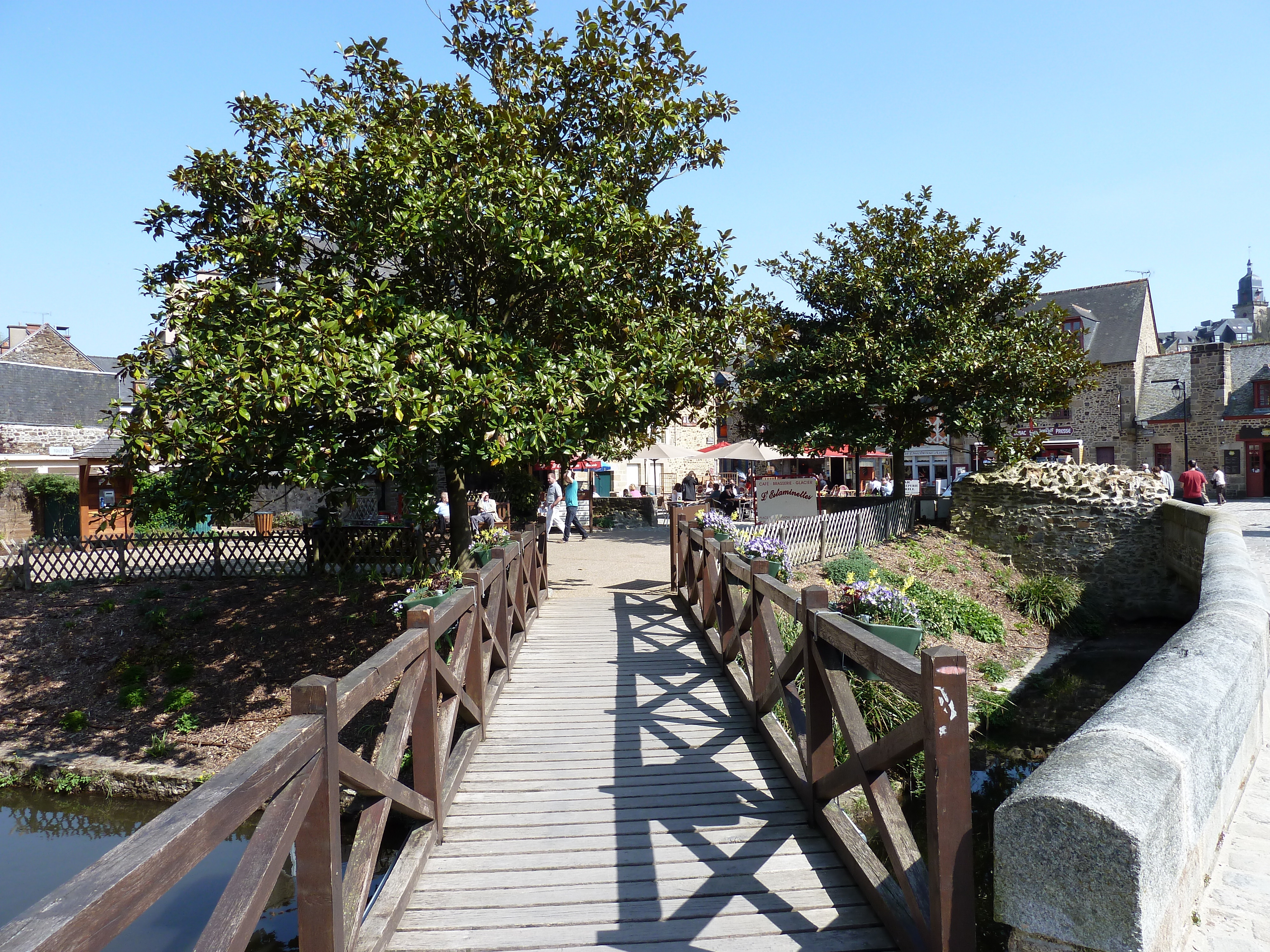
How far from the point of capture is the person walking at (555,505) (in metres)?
17.3

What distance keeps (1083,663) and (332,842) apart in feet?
40.4

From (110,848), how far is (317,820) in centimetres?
412

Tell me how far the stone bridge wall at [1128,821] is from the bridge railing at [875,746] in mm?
372

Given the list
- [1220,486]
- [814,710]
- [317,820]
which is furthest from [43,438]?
[1220,486]

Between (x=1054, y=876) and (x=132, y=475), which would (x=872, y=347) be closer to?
(x=132, y=475)

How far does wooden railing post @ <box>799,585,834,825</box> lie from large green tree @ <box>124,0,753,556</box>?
419 centimetres

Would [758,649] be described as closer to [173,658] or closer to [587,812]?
[587,812]

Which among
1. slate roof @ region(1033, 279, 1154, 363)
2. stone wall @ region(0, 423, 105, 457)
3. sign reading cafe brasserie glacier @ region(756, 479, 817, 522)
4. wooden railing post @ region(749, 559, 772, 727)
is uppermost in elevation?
slate roof @ region(1033, 279, 1154, 363)

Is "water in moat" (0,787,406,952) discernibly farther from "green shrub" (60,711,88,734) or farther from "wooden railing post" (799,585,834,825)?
"wooden railing post" (799,585,834,825)

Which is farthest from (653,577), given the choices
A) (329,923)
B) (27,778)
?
(329,923)

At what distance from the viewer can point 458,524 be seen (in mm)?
10891

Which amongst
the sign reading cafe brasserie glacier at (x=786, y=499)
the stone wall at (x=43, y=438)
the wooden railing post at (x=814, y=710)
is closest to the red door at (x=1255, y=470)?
the sign reading cafe brasserie glacier at (x=786, y=499)

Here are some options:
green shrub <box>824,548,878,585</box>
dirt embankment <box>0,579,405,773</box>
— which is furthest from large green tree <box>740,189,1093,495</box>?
dirt embankment <box>0,579,405,773</box>

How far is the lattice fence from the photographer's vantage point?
559 inches
